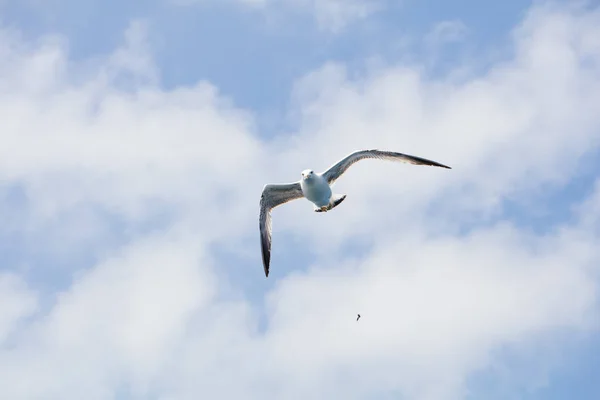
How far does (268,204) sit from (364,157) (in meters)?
5.67

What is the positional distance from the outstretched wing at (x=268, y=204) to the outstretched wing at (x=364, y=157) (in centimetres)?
221

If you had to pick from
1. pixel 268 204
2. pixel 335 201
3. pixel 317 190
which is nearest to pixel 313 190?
pixel 317 190

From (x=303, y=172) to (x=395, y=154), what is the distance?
4562 millimetres

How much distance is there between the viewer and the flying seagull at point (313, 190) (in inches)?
1176

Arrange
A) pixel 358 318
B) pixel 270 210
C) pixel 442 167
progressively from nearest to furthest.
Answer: pixel 358 318 → pixel 442 167 → pixel 270 210

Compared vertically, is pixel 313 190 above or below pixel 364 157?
below

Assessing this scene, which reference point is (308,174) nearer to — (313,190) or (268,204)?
(313,190)

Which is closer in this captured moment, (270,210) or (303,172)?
(303,172)

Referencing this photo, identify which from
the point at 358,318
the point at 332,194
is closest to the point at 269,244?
the point at 332,194

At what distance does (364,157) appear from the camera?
3056cm

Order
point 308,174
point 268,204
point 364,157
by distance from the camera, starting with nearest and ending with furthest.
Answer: point 308,174, point 364,157, point 268,204

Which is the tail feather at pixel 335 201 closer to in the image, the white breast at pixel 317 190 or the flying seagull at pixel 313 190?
the flying seagull at pixel 313 190

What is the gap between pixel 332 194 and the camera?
30859mm

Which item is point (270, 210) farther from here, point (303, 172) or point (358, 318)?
point (358, 318)
